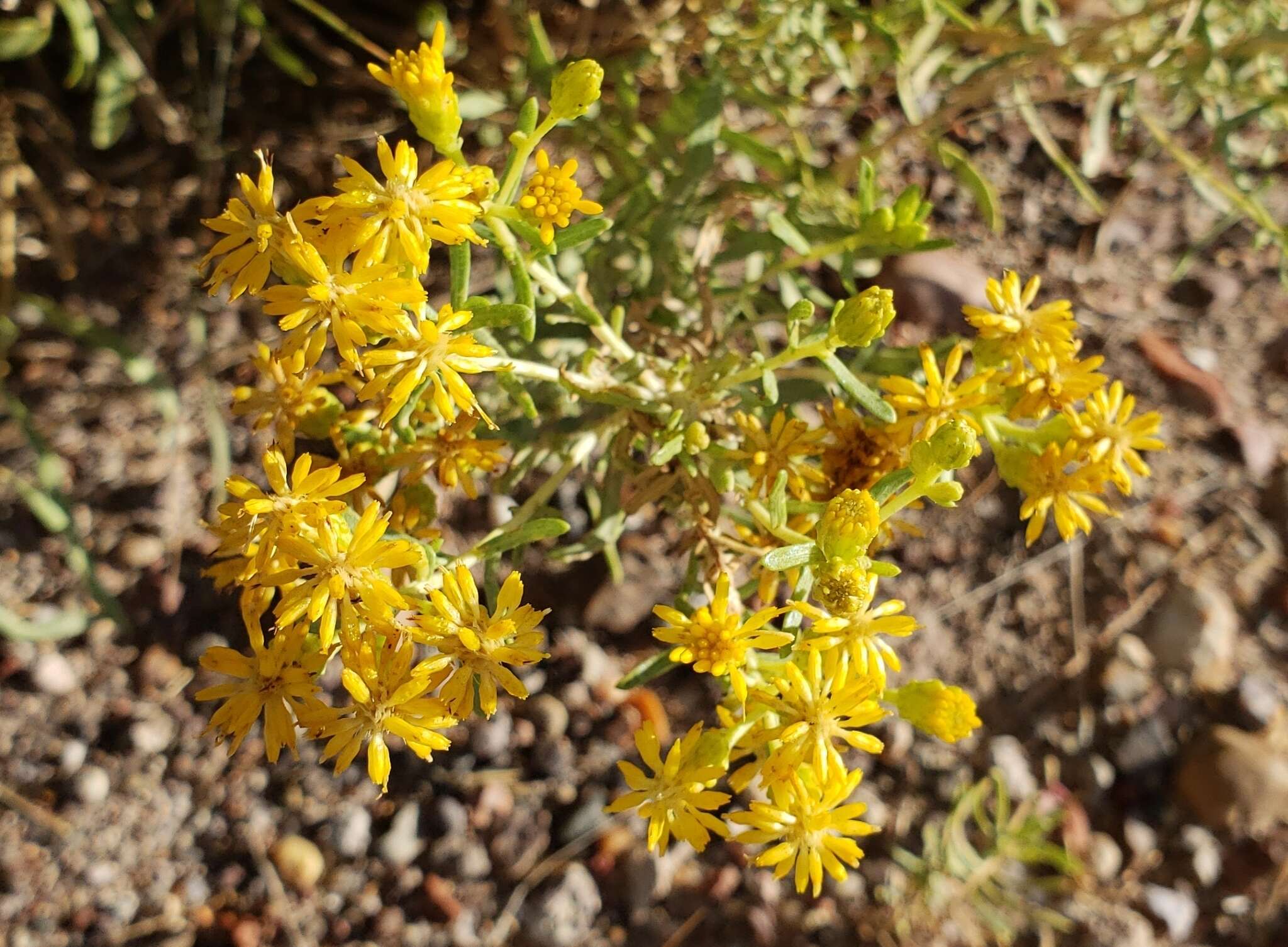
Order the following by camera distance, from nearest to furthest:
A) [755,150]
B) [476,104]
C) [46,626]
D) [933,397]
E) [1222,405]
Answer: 1. [933,397]
2. [755,150]
3. [476,104]
4. [46,626]
5. [1222,405]

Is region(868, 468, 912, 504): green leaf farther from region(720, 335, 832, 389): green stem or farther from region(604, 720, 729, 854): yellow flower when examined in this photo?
region(604, 720, 729, 854): yellow flower

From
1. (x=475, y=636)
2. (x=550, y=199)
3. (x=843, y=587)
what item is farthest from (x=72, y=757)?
(x=843, y=587)

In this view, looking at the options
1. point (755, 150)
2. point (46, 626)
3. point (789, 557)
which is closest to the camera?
point (789, 557)

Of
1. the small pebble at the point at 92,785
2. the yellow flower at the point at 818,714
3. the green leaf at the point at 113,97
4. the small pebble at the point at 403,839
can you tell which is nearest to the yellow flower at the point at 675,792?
the yellow flower at the point at 818,714

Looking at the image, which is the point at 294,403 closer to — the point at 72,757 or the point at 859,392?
the point at 859,392

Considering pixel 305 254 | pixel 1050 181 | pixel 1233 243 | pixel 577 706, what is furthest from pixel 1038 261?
pixel 305 254

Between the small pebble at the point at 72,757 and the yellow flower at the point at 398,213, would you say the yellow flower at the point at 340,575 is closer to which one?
the yellow flower at the point at 398,213
